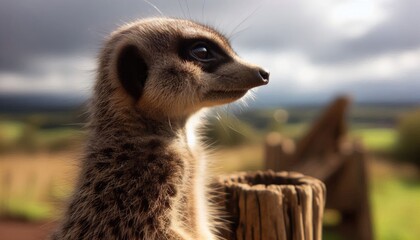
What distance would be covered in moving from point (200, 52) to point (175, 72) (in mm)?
137

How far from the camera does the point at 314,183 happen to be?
1.87 meters

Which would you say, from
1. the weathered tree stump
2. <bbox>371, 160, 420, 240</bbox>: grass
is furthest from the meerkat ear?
<bbox>371, 160, 420, 240</bbox>: grass

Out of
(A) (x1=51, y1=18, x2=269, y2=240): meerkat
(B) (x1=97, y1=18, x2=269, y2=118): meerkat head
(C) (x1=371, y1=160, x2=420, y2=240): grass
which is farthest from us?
(C) (x1=371, y1=160, x2=420, y2=240): grass

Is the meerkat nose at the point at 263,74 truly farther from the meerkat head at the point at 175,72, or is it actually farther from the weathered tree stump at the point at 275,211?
the weathered tree stump at the point at 275,211

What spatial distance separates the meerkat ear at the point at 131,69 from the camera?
1828 millimetres

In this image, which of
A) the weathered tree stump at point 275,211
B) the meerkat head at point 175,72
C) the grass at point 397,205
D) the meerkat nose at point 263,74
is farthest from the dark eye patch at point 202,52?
the grass at point 397,205

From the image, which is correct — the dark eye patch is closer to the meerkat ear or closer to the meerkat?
the meerkat

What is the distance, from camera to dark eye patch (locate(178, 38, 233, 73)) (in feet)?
6.15

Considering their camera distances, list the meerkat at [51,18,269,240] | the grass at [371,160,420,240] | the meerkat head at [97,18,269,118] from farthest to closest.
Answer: the grass at [371,160,420,240] → the meerkat head at [97,18,269,118] → the meerkat at [51,18,269,240]

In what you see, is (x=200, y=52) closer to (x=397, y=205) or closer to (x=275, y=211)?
(x=275, y=211)

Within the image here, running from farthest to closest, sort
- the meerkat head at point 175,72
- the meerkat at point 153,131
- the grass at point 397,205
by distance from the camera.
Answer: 1. the grass at point 397,205
2. the meerkat head at point 175,72
3. the meerkat at point 153,131

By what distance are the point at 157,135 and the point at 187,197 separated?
0.90 feet

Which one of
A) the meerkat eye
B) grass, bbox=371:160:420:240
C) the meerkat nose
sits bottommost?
grass, bbox=371:160:420:240

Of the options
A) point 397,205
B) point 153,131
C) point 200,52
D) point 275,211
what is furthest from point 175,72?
point 397,205
